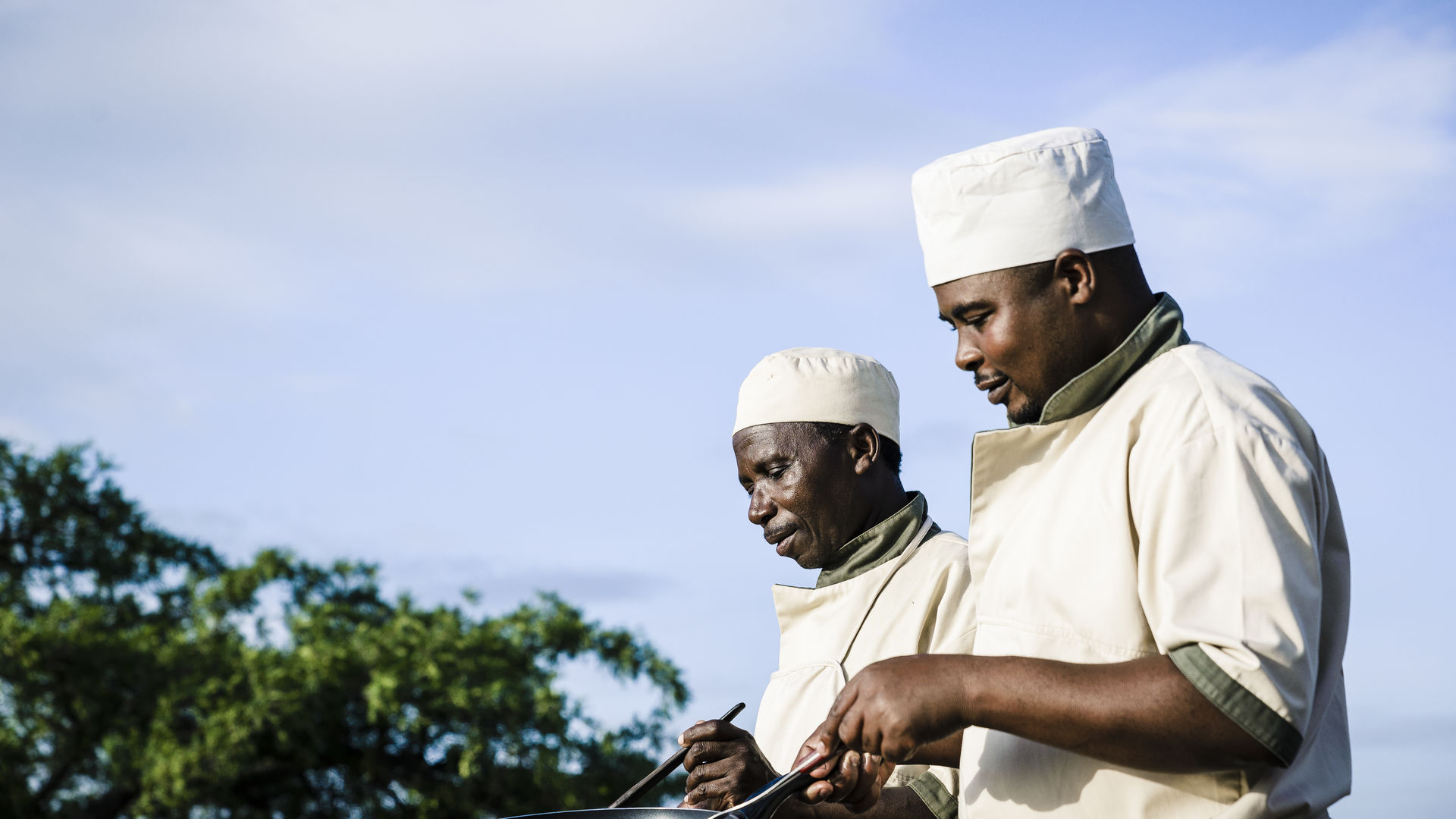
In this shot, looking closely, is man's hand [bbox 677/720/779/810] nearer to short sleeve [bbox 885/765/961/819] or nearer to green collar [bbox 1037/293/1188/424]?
short sleeve [bbox 885/765/961/819]

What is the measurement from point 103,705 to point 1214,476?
345 inches

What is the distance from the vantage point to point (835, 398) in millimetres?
3496

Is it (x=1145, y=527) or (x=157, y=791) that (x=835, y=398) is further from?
(x=157, y=791)

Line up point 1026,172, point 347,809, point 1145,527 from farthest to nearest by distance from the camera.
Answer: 1. point 347,809
2. point 1026,172
3. point 1145,527

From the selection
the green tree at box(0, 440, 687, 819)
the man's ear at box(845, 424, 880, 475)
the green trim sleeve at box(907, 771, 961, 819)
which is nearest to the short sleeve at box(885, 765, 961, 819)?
the green trim sleeve at box(907, 771, 961, 819)

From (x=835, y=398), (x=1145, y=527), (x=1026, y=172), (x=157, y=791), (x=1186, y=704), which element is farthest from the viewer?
(x=157, y=791)

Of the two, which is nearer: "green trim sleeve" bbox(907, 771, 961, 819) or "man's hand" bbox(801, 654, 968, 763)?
"man's hand" bbox(801, 654, 968, 763)

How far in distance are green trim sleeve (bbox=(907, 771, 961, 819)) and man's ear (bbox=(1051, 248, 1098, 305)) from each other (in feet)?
3.98

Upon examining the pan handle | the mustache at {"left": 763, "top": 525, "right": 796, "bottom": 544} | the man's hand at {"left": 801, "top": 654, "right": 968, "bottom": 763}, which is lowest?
the pan handle

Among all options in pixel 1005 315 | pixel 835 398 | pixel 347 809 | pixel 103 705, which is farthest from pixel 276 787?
pixel 1005 315

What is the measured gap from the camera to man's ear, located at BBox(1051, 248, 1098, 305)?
2.11m

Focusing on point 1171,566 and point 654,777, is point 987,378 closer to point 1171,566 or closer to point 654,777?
point 1171,566

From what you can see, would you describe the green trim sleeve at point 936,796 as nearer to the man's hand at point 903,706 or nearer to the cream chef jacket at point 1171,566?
the cream chef jacket at point 1171,566

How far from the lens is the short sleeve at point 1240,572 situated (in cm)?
170
